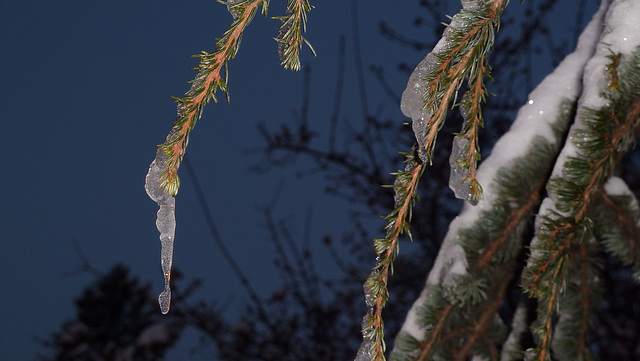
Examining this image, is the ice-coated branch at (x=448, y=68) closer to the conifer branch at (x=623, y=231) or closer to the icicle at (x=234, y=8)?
the icicle at (x=234, y=8)

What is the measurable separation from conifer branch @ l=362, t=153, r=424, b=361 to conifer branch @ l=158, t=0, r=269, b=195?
0.29 metres

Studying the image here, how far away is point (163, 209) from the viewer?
2.39 ft

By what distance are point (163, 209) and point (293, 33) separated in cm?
29

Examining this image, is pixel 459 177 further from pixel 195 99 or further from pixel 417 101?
pixel 195 99

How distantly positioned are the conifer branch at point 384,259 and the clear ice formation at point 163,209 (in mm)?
277

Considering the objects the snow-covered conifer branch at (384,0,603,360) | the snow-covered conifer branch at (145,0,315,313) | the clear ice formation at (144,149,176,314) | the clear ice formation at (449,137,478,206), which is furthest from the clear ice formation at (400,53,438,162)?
the snow-covered conifer branch at (384,0,603,360)

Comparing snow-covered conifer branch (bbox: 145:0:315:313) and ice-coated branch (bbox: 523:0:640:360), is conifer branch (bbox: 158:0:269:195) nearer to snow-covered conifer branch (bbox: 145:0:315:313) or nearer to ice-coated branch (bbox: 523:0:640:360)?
snow-covered conifer branch (bbox: 145:0:315:313)

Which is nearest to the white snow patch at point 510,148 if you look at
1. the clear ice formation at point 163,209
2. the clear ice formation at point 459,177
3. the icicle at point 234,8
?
the clear ice formation at point 459,177

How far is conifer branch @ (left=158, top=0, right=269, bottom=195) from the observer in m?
0.68

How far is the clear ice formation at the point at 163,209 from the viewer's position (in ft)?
2.28

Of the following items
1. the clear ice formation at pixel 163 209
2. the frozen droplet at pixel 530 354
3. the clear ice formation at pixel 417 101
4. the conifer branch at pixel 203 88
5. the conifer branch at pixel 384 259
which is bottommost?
the frozen droplet at pixel 530 354

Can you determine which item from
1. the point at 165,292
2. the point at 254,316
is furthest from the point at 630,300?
the point at 165,292

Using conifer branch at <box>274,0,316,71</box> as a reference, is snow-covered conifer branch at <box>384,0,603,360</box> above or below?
below

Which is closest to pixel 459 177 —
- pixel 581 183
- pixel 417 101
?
pixel 417 101
